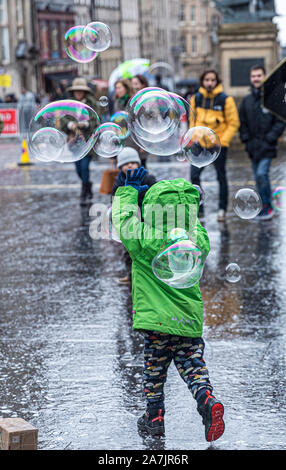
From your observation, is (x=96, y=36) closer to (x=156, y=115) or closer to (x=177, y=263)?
(x=156, y=115)

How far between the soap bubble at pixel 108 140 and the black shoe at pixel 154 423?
10.7 feet

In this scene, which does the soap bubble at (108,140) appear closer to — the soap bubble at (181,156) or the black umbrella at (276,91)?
the soap bubble at (181,156)

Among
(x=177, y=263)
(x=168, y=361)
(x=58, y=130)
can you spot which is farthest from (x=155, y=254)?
(x=58, y=130)

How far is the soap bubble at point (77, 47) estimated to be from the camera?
8.98 meters

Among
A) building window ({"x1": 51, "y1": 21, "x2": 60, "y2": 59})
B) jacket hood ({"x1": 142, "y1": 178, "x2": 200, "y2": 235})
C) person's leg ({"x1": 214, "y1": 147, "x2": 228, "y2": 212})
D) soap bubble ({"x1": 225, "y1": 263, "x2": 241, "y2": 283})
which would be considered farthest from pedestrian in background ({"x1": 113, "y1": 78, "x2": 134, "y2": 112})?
building window ({"x1": 51, "y1": 21, "x2": 60, "y2": 59})

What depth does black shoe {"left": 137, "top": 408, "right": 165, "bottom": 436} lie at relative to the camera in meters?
4.86

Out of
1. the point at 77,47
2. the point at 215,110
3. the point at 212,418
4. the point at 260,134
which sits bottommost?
the point at 212,418

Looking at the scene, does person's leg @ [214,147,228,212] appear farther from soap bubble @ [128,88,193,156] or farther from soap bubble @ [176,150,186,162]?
soap bubble @ [128,88,193,156]

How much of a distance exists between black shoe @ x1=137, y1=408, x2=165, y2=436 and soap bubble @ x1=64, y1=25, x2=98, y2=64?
4844 millimetres

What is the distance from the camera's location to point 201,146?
746 centimetres

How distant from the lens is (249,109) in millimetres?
11500

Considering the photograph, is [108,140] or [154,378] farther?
[108,140]

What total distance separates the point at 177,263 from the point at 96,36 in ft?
14.1
